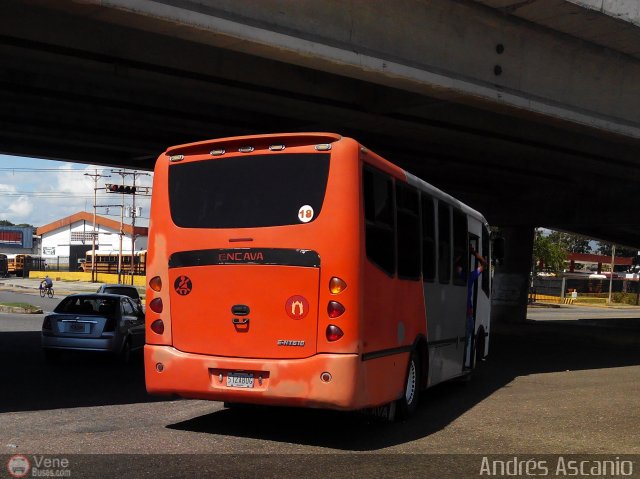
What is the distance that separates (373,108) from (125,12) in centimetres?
718

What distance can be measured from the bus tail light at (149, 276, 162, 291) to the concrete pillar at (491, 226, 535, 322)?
28701 mm

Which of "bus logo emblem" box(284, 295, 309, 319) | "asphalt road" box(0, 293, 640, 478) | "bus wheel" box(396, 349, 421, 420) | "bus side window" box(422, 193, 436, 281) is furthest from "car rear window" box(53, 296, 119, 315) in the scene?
"bus logo emblem" box(284, 295, 309, 319)

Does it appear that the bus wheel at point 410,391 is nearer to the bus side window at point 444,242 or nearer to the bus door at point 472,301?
the bus side window at point 444,242

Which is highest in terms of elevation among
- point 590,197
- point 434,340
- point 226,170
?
point 590,197

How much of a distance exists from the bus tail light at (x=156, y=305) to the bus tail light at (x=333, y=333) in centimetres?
213

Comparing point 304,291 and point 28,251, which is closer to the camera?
point 304,291

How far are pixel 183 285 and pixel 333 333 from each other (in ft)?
6.34

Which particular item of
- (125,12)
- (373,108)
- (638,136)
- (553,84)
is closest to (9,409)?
(125,12)

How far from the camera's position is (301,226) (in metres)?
8.12

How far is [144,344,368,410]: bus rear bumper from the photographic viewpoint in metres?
7.76

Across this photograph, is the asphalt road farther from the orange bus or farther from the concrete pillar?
the concrete pillar

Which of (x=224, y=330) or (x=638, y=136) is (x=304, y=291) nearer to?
(x=224, y=330)

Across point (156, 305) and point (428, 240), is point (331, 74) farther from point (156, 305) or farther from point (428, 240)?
point (156, 305)

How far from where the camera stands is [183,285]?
8609mm
